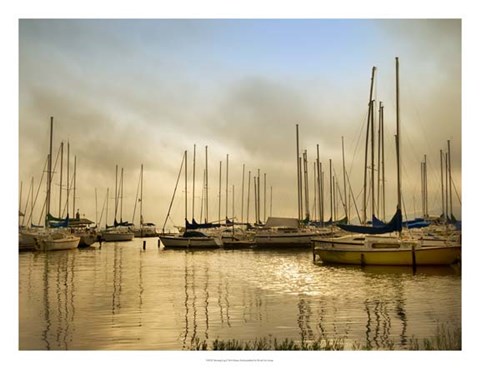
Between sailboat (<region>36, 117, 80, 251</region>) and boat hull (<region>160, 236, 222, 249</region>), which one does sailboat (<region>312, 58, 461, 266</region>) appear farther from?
boat hull (<region>160, 236, 222, 249</region>)

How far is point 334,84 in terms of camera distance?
1015cm

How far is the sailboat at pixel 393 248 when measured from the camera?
626 inches

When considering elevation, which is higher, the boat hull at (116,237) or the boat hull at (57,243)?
the boat hull at (57,243)

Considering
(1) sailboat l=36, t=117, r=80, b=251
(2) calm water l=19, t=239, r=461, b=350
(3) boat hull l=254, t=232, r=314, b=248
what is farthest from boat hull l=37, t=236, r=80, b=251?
(3) boat hull l=254, t=232, r=314, b=248

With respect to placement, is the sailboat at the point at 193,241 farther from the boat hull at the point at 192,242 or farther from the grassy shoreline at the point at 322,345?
the grassy shoreline at the point at 322,345

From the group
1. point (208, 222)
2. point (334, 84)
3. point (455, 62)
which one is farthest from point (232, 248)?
point (455, 62)

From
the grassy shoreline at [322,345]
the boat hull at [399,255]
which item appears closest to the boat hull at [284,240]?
the boat hull at [399,255]

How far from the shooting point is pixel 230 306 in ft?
35.2

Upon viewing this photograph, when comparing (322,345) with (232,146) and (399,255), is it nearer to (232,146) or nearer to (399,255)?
(232,146)

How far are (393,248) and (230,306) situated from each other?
794 cm

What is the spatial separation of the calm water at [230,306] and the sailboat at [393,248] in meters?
0.46

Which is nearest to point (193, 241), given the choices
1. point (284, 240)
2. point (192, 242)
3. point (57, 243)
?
point (192, 242)
